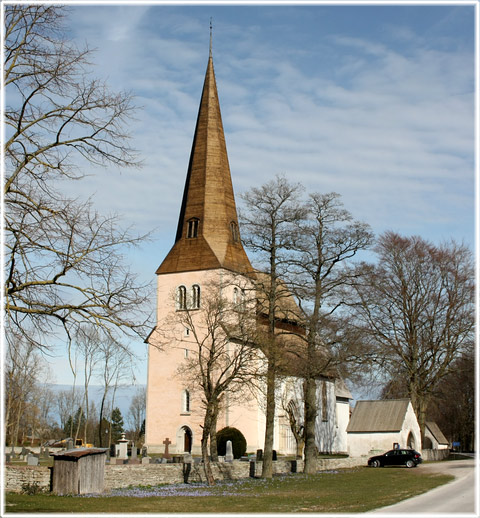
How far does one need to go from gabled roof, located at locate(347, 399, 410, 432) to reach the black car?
245 inches

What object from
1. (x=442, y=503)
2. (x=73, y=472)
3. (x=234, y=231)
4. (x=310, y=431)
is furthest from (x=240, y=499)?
(x=234, y=231)

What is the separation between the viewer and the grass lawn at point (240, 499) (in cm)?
1512

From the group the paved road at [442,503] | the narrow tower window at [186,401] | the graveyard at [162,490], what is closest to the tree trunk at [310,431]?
the graveyard at [162,490]

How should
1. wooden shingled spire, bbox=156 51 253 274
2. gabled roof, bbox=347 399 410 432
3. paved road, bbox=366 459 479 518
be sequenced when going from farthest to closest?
wooden shingled spire, bbox=156 51 253 274 < gabled roof, bbox=347 399 410 432 < paved road, bbox=366 459 479 518

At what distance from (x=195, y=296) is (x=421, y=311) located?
57.7ft

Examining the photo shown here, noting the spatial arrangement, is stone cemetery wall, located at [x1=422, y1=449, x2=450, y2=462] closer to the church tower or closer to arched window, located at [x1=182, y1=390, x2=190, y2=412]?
the church tower

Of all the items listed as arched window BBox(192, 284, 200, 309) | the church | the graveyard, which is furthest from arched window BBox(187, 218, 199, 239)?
the graveyard

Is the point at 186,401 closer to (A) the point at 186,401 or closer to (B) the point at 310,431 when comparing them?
(A) the point at 186,401

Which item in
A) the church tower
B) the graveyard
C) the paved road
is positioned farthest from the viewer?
the church tower

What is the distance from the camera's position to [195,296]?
166 feet

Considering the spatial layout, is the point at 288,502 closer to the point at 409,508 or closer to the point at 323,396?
the point at 409,508

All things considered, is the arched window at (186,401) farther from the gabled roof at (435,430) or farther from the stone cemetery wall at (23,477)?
the stone cemetery wall at (23,477)

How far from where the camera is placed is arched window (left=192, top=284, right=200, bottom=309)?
50531 mm

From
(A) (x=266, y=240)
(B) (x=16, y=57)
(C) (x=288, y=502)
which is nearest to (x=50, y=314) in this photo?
(B) (x=16, y=57)
